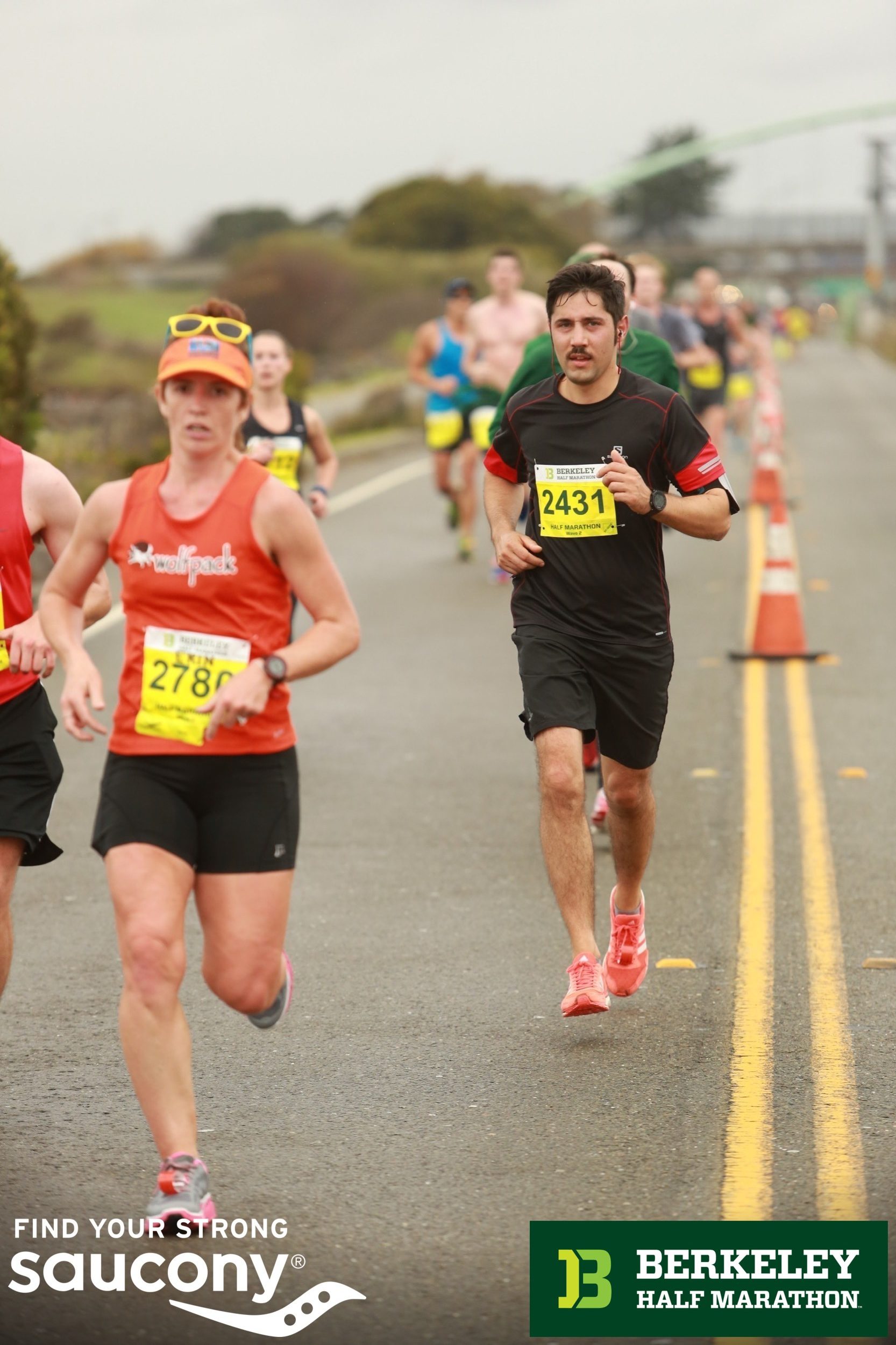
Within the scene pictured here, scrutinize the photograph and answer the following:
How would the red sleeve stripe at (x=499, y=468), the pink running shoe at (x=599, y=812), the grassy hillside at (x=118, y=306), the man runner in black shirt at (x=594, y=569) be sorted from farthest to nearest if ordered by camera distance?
the grassy hillside at (x=118, y=306), the pink running shoe at (x=599, y=812), the red sleeve stripe at (x=499, y=468), the man runner in black shirt at (x=594, y=569)

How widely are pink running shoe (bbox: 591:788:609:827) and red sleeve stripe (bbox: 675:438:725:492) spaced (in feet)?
8.16

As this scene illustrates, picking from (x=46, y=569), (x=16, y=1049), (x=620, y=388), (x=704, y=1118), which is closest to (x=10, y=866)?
(x=16, y=1049)

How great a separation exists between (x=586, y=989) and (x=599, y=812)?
99.9 inches

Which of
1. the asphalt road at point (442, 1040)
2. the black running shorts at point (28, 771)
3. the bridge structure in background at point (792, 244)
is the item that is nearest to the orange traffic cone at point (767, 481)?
the asphalt road at point (442, 1040)

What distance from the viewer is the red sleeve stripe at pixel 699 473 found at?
5.87 meters

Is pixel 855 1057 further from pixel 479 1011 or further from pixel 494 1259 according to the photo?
pixel 494 1259

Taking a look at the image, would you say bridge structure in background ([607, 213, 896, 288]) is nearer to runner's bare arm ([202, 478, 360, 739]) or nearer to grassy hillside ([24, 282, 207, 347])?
grassy hillside ([24, 282, 207, 347])

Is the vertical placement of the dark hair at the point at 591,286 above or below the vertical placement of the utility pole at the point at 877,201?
below

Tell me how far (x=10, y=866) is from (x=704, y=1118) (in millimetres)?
1834

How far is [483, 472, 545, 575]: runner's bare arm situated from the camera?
5996mm

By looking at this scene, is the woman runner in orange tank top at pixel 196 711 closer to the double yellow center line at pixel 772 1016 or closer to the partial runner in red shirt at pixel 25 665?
the partial runner in red shirt at pixel 25 665

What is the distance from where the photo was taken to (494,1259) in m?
4.30

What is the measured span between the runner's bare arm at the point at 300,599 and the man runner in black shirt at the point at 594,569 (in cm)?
143

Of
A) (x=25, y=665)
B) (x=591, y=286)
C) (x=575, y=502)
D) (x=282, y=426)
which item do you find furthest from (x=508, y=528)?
(x=282, y=426)
